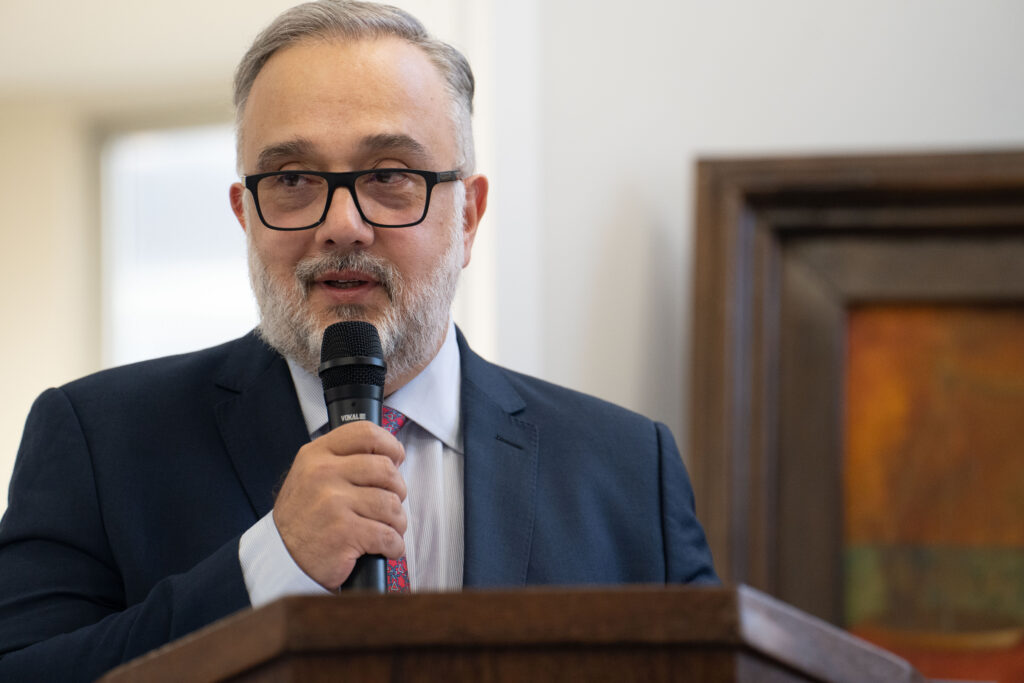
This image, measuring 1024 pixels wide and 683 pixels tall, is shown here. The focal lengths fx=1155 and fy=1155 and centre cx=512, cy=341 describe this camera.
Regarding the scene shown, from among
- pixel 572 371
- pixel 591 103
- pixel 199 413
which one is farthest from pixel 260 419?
pixel 591 103

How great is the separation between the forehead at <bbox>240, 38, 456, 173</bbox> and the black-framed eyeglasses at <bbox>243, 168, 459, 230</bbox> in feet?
0.09

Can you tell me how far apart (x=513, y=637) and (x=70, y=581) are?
2.68 ft

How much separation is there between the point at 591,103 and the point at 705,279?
0.47 meters

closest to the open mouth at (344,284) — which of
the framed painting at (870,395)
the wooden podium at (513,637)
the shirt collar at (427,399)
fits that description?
the shirt collar at (427,399)

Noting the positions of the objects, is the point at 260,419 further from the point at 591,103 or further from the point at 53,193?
the point at 53,193

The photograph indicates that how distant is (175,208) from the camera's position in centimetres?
341

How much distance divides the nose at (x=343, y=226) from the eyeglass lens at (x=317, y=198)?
0.05ft

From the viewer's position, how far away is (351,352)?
3.61 feet

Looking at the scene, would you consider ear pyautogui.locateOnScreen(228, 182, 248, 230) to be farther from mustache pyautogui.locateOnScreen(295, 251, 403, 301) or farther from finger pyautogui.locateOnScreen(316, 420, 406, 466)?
finger pyautogui.locateOnScreen(316, 420, 406, 466)

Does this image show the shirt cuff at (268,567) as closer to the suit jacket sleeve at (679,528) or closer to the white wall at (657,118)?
the suit jacket sleeve at (679,528)

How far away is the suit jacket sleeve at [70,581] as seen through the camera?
1.11 m

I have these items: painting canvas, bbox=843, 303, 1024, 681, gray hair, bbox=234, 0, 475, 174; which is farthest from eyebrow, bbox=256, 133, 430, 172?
painting canvas, bbox=843, 303, 1024, 681

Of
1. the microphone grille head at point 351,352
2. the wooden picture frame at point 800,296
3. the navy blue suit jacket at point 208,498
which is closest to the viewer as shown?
the microphone grille head at point 351,352

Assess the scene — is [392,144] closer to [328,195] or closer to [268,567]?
[328,195]
